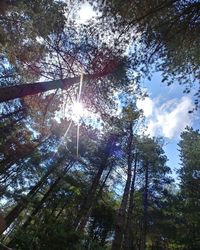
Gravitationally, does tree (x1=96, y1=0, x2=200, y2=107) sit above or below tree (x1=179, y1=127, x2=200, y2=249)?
below

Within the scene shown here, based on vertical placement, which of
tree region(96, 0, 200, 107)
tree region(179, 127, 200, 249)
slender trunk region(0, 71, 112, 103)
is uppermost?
tree region(179, 127, 200, 249)

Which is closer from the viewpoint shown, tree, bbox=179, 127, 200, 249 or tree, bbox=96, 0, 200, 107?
tree, bbox=96, 0, 200, 107

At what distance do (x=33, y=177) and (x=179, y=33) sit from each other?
64.2 feet

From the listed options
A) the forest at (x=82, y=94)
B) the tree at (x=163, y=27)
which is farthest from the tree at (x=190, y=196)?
the tree at (x=163, y=27)

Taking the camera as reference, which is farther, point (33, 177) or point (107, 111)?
point (33, 177)

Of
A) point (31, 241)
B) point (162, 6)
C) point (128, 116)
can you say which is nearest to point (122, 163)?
point (128, 116)

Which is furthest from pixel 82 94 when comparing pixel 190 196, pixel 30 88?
pixel 190 196

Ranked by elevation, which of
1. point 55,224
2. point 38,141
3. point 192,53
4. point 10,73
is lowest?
point 55,224

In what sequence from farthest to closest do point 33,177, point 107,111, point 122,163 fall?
point 33,177 < point 122,163 < point 107,111

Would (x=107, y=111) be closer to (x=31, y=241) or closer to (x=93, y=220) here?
(x=31, y=241)

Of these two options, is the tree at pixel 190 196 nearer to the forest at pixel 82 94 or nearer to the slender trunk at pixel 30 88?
the forest at pixel 82 94

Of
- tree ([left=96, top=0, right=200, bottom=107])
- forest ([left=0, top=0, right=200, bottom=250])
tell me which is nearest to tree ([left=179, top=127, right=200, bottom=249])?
forest ([left=0, top=0, right=200, bottom=250])

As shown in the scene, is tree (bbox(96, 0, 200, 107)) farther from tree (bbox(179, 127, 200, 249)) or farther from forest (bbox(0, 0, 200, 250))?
tree (bbox(179, 127, 200, 249))

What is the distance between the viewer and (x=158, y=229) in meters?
28.8
